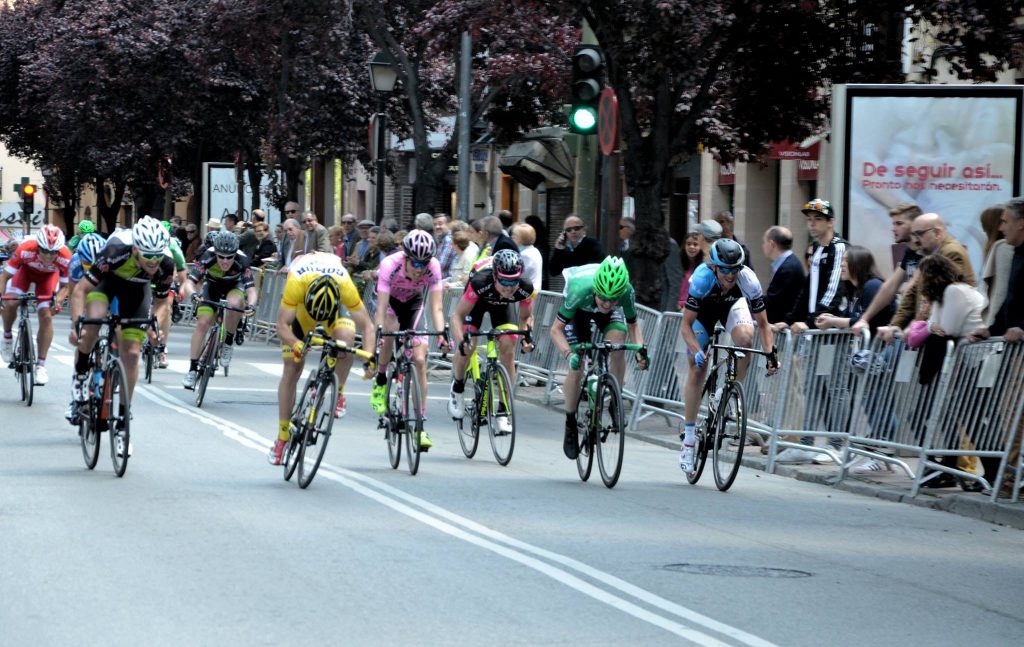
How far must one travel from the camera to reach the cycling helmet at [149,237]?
42.0 ft

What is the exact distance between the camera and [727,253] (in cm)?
1255

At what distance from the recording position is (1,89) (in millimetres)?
66375

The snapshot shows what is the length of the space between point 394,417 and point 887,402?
3.41 meters

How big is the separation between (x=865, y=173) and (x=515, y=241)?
496 cm

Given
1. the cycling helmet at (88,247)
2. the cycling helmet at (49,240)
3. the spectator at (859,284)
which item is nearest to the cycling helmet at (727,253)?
the spectator at (859,284)

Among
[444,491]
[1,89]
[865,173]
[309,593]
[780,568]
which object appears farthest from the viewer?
[1,89]

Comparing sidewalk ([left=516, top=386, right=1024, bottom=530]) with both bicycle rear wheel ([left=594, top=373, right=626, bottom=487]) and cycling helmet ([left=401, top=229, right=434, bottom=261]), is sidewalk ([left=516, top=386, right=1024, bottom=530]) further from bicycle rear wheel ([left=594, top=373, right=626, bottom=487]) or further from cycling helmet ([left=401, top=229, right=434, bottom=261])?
cycling helmet ([left=401, top=229, right=434, bottom=261])

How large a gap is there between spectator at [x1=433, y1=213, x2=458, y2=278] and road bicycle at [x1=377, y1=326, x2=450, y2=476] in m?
9.82

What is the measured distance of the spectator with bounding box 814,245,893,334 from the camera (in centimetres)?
1404

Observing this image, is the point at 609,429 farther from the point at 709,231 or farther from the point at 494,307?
the point at 709,231

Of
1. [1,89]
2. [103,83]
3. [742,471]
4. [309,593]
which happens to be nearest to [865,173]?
[742,471]

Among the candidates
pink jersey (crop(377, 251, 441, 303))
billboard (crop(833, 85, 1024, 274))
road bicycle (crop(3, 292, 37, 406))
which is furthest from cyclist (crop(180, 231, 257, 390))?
billboard (crop(833, 85, 1024, 274))

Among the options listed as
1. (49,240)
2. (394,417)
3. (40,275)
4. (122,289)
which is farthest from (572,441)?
(40,275)

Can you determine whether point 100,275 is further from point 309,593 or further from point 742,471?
point 309,593
